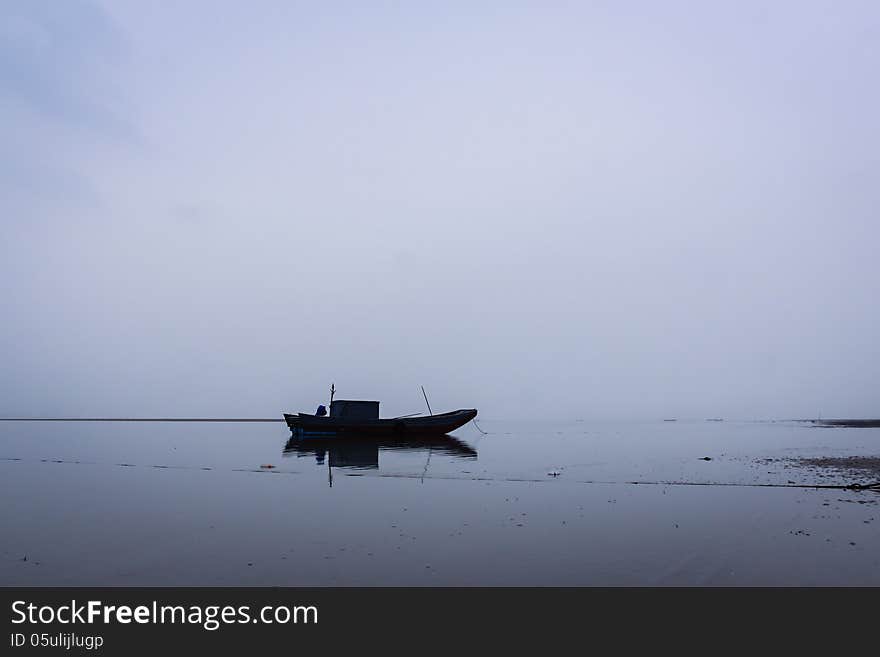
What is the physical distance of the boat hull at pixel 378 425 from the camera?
241 feet

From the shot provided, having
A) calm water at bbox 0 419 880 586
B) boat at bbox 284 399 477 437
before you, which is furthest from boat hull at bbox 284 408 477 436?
calm water at bbox 0 419 880 586

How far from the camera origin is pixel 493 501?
26.2 meters

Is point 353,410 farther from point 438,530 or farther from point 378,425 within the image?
point 438,530

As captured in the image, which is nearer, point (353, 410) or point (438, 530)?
point (438, 530)

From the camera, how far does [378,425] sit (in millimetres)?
73938

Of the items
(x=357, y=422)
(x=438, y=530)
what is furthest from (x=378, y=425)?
(x=438, y=530)

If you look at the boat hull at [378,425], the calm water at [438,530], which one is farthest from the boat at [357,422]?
the calm water at [438,530]

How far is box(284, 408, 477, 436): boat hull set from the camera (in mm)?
73562

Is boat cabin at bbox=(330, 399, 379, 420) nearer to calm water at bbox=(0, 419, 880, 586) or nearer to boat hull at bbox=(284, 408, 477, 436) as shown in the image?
boat hull at bbox=(284, 408, 477, 436)

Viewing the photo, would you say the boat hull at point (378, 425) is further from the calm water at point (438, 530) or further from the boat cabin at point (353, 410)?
the calm water at point (438, 530)

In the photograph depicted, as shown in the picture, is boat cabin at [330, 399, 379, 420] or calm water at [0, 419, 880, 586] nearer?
calm water at [0, 419, 880, 586]

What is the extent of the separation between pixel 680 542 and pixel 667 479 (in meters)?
19.9
